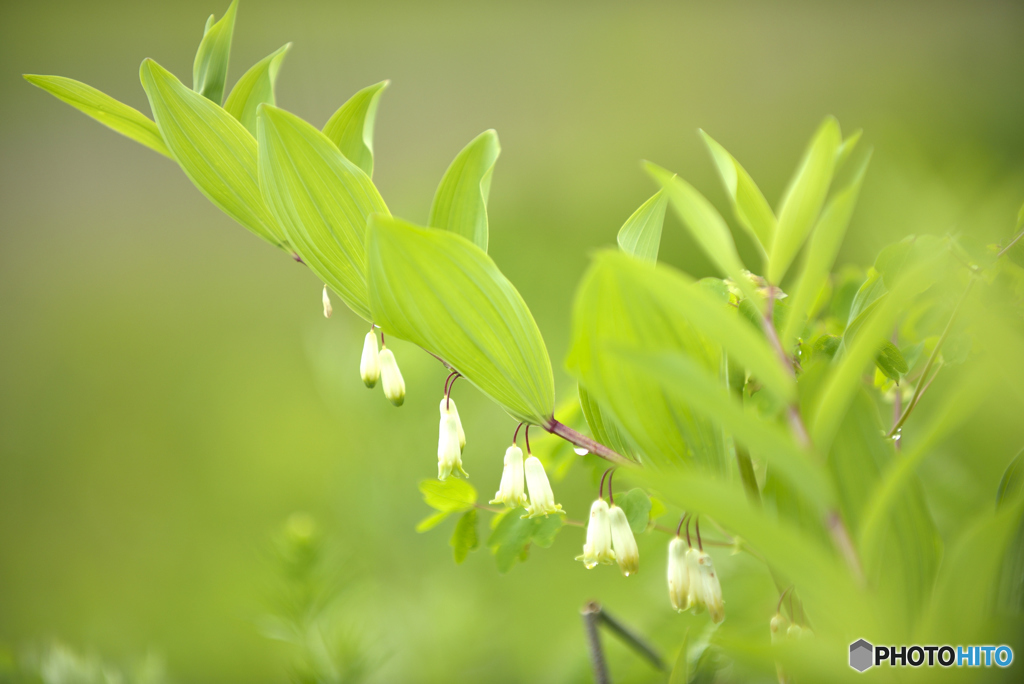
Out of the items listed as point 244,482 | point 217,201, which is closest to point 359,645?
point 217,201

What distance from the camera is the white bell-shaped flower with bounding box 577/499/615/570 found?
0.69ft

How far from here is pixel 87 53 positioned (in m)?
1.61

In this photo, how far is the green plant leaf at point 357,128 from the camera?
0.23 m

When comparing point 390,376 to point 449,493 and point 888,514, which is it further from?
point 888,514

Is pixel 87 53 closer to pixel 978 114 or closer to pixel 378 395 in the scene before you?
pixel 378 395

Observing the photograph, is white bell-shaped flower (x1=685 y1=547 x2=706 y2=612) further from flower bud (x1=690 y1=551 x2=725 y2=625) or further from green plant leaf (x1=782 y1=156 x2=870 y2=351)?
green plant leaf (x1=782 y1=156 x2=870 y2=351)

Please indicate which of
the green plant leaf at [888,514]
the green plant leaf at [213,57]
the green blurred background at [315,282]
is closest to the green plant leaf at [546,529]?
the green plant leaf at [888,514]

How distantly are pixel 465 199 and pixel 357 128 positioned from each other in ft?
0.20

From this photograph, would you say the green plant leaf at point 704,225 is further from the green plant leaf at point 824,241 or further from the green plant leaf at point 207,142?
the green plant leaf at point 207,142

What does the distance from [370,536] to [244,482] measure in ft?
1.74

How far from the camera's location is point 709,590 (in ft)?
0.65

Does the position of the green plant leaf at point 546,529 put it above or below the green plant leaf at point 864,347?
below
